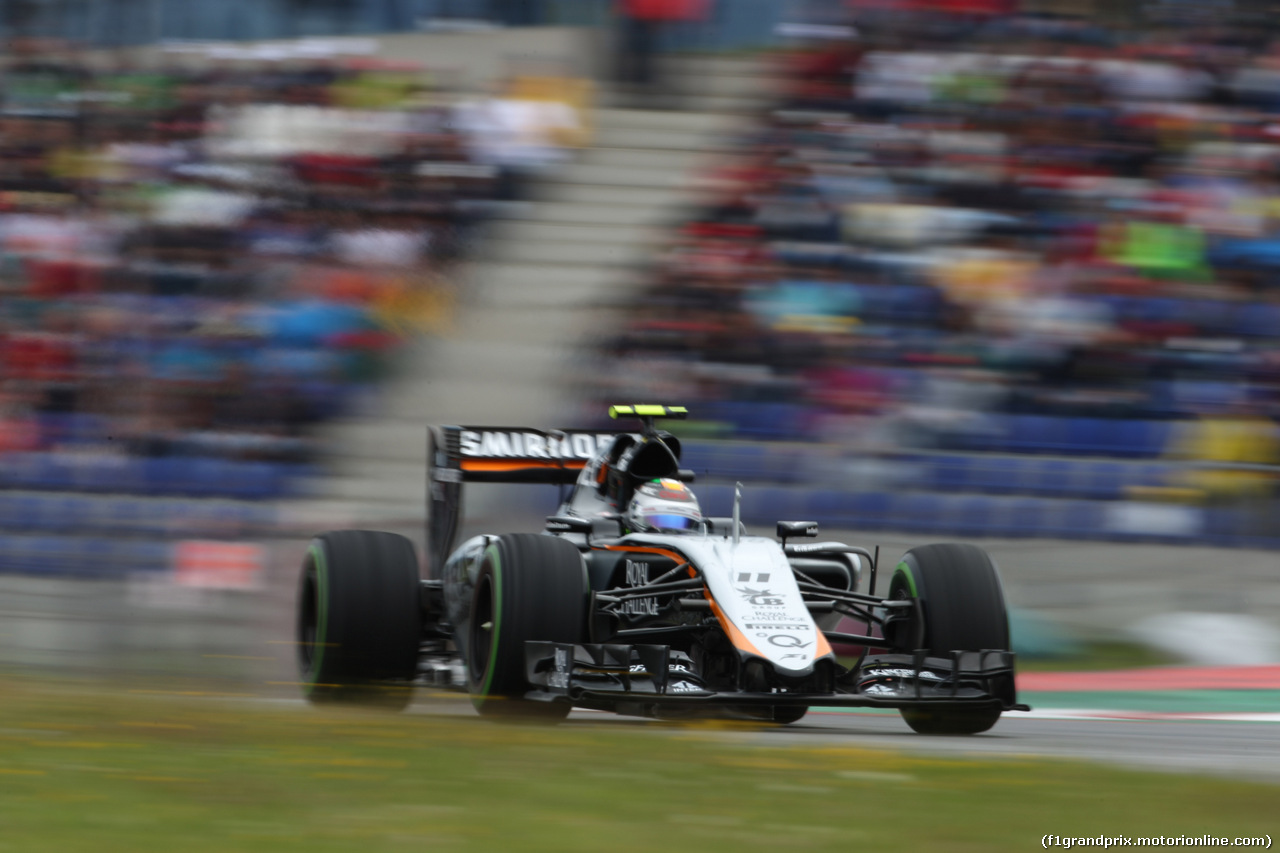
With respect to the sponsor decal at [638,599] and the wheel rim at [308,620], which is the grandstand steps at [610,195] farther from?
the sponsor decal at [638,599]

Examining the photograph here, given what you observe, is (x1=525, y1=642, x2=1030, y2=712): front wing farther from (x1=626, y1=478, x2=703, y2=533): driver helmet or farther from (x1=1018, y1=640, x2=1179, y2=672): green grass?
(x1=1018, y1=640, x2=1179, y2=672): green grass

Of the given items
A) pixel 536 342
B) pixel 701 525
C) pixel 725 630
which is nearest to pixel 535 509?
pixel 536 342

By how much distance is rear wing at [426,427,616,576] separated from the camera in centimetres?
885

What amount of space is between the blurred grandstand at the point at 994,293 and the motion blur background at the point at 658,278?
0.10 ft

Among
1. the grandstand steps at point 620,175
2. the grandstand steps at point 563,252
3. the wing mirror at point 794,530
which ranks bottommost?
the wing mirror at point 794,530

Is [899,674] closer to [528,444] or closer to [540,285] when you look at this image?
[528,444]

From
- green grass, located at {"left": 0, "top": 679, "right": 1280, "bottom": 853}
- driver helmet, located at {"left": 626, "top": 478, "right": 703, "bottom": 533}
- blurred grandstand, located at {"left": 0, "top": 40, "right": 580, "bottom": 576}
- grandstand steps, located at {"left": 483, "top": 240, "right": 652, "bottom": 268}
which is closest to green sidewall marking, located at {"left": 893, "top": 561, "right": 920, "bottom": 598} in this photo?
driver helmet, located at {"left": 626, "top": 478, "right": 703, "bottom": 533}

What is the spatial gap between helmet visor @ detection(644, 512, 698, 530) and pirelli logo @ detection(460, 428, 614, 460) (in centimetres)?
83

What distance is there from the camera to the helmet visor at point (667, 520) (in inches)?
314

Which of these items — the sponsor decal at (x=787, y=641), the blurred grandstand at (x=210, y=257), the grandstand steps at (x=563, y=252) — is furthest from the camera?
the grandstand steps at (x=563, y=252)

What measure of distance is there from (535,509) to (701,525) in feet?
13.9

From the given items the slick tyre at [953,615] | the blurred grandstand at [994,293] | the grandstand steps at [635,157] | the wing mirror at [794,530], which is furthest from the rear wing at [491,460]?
the grandstand steps at [635,157]

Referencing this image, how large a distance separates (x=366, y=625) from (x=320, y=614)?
0.25 meters

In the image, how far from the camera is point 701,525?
8094 millimetres
